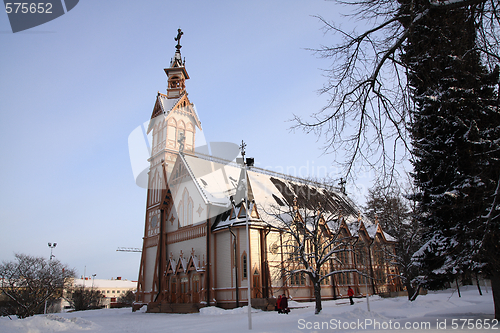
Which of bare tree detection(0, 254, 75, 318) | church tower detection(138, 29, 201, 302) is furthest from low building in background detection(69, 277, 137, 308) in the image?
church tower detection(138, 29, 201, 302)

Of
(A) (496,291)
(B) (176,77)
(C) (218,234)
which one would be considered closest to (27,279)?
(C) (218,234)

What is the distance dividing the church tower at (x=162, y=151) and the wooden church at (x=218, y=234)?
120 millimetres

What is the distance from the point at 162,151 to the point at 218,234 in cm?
1473

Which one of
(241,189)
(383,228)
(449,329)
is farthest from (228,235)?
(383,228)

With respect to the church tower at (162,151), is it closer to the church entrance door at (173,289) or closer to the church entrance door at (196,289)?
the church entrance door at (173,289)

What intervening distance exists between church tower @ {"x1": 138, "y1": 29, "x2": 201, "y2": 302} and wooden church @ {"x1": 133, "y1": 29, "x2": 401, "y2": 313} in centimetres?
12

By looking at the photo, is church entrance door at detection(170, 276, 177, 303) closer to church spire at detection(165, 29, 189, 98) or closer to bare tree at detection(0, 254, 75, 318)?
bare tree at detection(0, 254, 75, 318)

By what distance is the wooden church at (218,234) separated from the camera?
26.8 meters

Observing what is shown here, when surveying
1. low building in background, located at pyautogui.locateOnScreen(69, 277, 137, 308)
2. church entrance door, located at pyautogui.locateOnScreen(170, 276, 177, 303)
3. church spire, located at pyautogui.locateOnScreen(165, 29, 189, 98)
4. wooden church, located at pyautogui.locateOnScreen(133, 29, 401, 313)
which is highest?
church spire, located at pyautogui.locateOnScreen(165, 29, 189, 98)

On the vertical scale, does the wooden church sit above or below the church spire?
below

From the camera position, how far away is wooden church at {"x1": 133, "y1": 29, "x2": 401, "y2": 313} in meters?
26.8

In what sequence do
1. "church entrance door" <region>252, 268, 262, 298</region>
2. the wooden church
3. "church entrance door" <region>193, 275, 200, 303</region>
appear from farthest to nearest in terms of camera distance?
"church entrance door" <region>193, 275, 200, 303</region> < the wooden church < "church entrance door" <region>252, 268, 262, 298</region>

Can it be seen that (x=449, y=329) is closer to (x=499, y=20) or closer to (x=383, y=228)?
(x=499, y=20)

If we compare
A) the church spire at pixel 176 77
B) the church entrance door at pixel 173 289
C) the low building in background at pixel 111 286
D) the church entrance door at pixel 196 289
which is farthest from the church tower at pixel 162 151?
the low building in background at pixel 111 286
